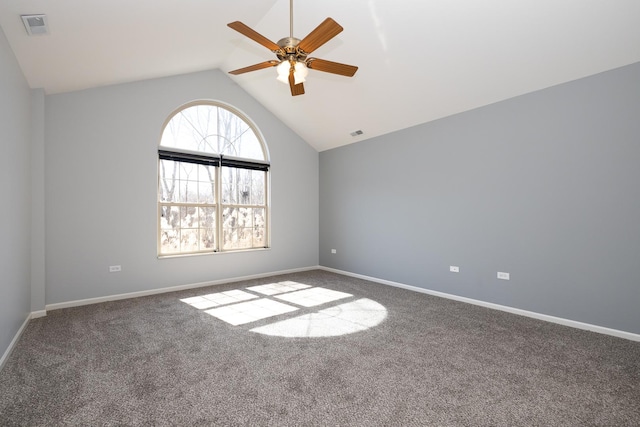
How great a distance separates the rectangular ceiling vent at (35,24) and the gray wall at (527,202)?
4392 mm

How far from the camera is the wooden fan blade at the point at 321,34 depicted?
86.0 inches

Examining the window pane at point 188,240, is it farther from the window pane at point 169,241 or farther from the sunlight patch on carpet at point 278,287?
the sunlight patch on carpet at point 278,287

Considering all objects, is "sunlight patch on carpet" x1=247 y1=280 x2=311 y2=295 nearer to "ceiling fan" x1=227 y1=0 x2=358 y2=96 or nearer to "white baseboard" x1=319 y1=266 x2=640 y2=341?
"white baseboard" x1=319 y1=266 x2=640 y2=341

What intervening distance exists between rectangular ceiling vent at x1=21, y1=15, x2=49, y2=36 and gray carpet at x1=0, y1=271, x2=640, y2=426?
2.74 meters

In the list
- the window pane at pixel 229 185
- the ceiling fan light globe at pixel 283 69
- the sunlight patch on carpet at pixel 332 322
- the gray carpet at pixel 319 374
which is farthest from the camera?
the window pane at pixel 229 185

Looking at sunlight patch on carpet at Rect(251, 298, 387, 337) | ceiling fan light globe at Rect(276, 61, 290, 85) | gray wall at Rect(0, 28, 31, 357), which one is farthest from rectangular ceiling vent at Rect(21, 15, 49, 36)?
sunlight patch on carpet at Rect(251, 298, 387, 337)

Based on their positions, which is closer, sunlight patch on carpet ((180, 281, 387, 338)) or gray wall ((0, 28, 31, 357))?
gray wall ((0, 28, 31, 357))

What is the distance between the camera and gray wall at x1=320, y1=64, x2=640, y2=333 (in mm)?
3057

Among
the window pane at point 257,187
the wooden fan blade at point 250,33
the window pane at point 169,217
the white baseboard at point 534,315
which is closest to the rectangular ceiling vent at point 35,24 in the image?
the wooden fan blade at point 250,33

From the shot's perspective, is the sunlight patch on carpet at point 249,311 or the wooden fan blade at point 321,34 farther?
the sunlight patch on carpet at point 249,311

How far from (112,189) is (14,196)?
142 cm

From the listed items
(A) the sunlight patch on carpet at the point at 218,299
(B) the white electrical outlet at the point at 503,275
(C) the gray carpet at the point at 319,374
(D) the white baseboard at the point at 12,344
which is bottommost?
(C) the gray carpet at the point at 319,374

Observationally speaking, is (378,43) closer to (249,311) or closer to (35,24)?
(35,24)

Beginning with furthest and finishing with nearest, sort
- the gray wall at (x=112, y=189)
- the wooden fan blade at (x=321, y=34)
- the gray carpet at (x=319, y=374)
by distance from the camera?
the gray wall at (x=112, y=189), the wooden fan blade at (x=321, y=34), the gray carpet at (x=319, y=374)
